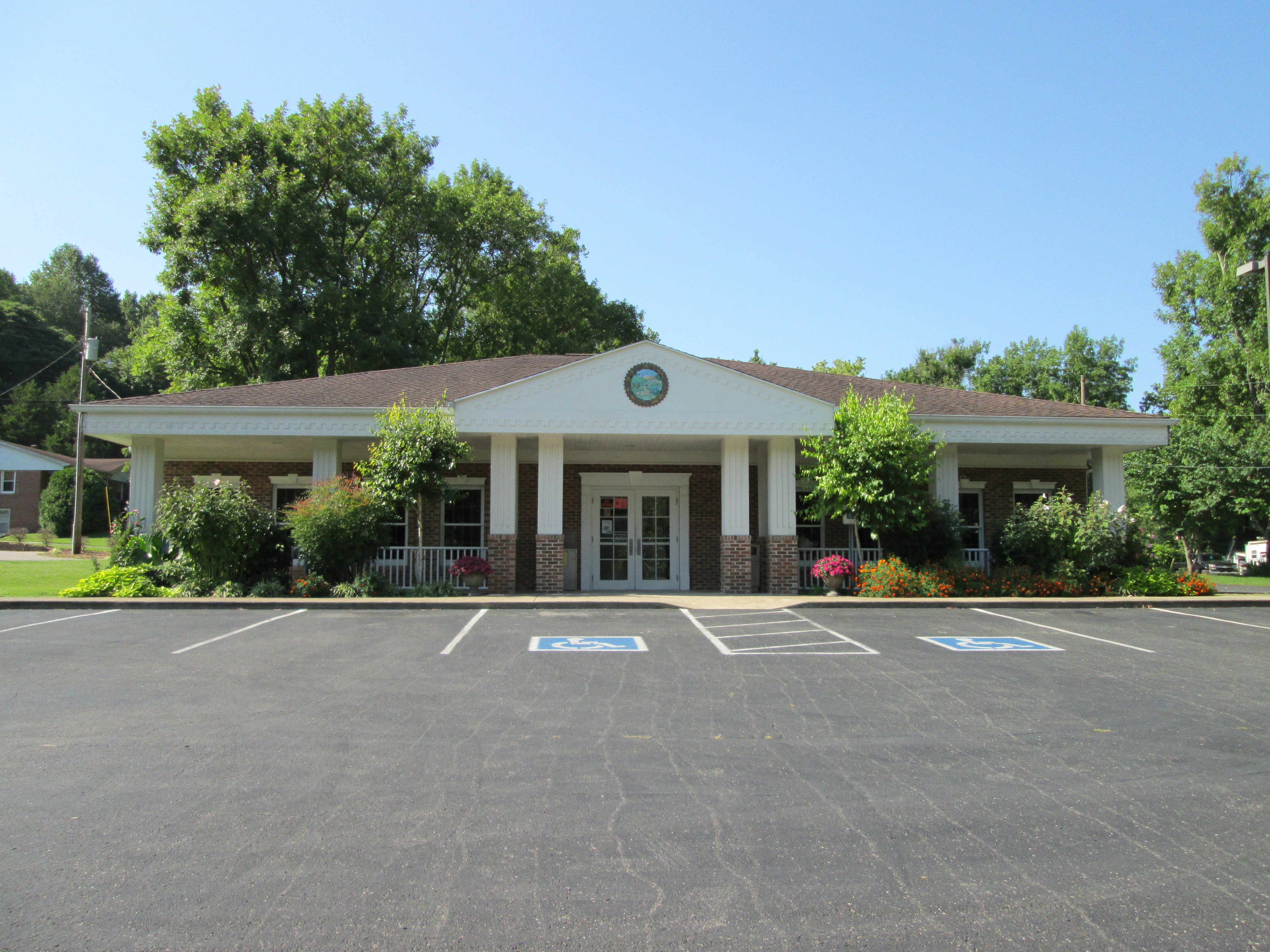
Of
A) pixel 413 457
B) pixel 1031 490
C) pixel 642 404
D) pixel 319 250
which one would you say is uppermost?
pixel 319 250

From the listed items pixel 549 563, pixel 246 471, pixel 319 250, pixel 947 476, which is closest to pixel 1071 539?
pixel 947 476

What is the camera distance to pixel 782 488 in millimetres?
16891

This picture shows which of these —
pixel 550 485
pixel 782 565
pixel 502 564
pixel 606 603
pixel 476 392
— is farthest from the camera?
pixel 476 392

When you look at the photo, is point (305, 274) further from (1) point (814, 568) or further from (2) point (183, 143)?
(1) point (814, 568)

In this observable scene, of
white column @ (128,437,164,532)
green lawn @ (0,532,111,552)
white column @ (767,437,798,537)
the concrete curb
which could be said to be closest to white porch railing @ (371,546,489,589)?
the concrete curb

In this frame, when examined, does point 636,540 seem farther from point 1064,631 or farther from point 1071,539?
point 1064,631

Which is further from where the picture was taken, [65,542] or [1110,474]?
[65,542]

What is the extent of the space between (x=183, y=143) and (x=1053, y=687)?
33.0m

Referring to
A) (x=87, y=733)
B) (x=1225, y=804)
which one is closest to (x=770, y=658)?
(x=1225, y=804)

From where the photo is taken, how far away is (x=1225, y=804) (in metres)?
4.85

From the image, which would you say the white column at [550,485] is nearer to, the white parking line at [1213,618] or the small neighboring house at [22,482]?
the white parking line at [1213,618]

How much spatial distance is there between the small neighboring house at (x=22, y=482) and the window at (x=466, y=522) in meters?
35.0

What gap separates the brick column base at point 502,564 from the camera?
16.2 metres

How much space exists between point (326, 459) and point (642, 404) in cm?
659
